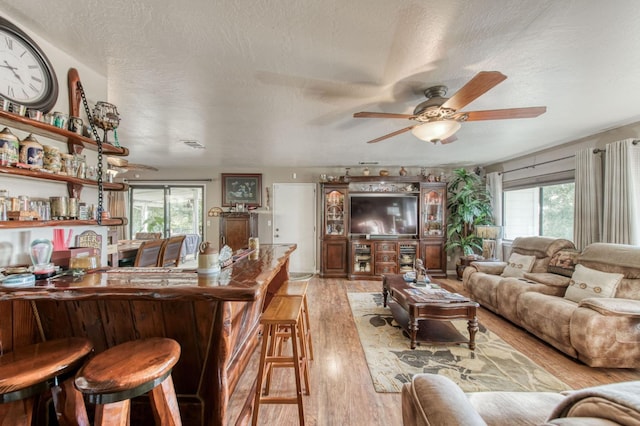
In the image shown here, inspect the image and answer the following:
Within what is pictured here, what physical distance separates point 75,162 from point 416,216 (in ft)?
17.4

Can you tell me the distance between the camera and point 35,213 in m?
1.35

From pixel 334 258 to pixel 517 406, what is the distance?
449 cm

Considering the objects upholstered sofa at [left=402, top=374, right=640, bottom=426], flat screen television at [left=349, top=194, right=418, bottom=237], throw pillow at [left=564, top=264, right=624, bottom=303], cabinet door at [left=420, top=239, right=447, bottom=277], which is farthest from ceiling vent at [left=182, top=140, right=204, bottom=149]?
throw pillow at [left=564, top=264, right=624, bottom=303]

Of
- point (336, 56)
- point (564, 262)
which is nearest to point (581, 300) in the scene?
point (564, 262)

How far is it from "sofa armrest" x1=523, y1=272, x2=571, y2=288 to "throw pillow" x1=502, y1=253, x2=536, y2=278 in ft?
0.62

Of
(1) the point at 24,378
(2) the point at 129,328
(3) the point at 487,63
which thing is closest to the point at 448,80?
(3) the point at 487,63

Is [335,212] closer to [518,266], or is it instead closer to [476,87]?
[518,266]

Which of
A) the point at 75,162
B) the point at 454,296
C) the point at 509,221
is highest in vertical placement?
the point at 75,162

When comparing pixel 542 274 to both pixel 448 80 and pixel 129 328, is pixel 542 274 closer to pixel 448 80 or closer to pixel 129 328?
pixel 448 80

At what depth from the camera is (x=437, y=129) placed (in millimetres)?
2176

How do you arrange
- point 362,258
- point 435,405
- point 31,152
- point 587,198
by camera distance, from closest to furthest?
point 435,405
point 31,152
point 587,198
point 362,258

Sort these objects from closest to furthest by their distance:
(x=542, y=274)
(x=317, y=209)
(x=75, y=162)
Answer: (x=75, y=162) < (x=542, y=274) < (x=317, y=209)

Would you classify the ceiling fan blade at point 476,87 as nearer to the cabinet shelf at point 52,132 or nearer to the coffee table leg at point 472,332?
the coffee table leg at point 472,332

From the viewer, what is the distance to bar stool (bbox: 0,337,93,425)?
0.94 meters
